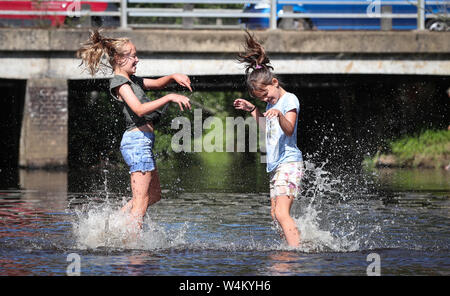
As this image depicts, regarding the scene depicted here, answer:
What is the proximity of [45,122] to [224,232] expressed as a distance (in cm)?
1102

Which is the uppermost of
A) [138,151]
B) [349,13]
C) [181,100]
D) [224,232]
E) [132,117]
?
[349,13]

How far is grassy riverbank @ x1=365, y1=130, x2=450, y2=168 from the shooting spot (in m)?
A: 20.4

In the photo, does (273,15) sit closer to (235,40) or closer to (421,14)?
(235,40)

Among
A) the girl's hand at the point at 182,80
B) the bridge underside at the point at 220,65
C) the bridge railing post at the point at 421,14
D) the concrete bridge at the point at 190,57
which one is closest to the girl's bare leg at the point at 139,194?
the girl's hand at the point at 182,80

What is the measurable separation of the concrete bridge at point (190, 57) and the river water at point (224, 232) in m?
4.56

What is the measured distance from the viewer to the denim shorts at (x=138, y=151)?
7.25 metres

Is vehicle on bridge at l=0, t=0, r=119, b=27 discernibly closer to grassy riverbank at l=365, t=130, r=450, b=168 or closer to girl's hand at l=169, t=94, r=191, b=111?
grassy riverbank at l=365, t=130, r=450, b=168

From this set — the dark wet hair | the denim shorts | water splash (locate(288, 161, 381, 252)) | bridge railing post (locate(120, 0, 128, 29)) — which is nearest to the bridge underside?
bridge railing post (locate(120, 0, 128, 29))

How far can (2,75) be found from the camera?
740 inches

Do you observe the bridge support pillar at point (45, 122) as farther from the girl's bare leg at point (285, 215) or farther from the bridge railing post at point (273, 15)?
the girl's bare leg at point (285, 215)

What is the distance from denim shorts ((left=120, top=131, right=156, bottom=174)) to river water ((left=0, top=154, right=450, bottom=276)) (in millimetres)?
467

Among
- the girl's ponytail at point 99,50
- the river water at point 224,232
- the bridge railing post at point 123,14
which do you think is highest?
the bridge railing post at point 123,14

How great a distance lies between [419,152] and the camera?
20734 mm

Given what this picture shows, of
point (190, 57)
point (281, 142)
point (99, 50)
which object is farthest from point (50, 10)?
point (281, 142)
